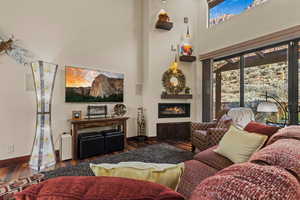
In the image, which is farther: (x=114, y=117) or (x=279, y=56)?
(x=114, y=117)

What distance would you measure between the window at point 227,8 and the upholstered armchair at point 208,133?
8.89 ft

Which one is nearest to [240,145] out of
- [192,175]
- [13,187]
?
[192,175]

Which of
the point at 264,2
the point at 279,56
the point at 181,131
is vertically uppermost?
the point at 264,2

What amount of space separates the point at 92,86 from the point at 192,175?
10.5 feet

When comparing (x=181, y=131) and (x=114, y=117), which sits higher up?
(x=114, y=117)

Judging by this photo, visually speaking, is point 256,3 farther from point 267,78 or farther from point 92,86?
point 92,86

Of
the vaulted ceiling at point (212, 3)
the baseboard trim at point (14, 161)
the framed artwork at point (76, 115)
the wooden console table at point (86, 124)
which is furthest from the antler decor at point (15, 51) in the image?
the vaulted ceiling at point (212, 3)

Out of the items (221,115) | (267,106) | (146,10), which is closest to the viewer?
(267,106)

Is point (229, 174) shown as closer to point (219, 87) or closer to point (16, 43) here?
point (16, 43)

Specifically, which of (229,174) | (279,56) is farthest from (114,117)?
(279,56)

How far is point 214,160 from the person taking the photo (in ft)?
5.32

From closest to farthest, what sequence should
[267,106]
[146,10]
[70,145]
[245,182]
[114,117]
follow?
[245,182], [267,106], [70,145], [114,117], [146,10]

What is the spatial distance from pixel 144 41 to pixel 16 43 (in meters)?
2.95

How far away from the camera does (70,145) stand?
126 inches
